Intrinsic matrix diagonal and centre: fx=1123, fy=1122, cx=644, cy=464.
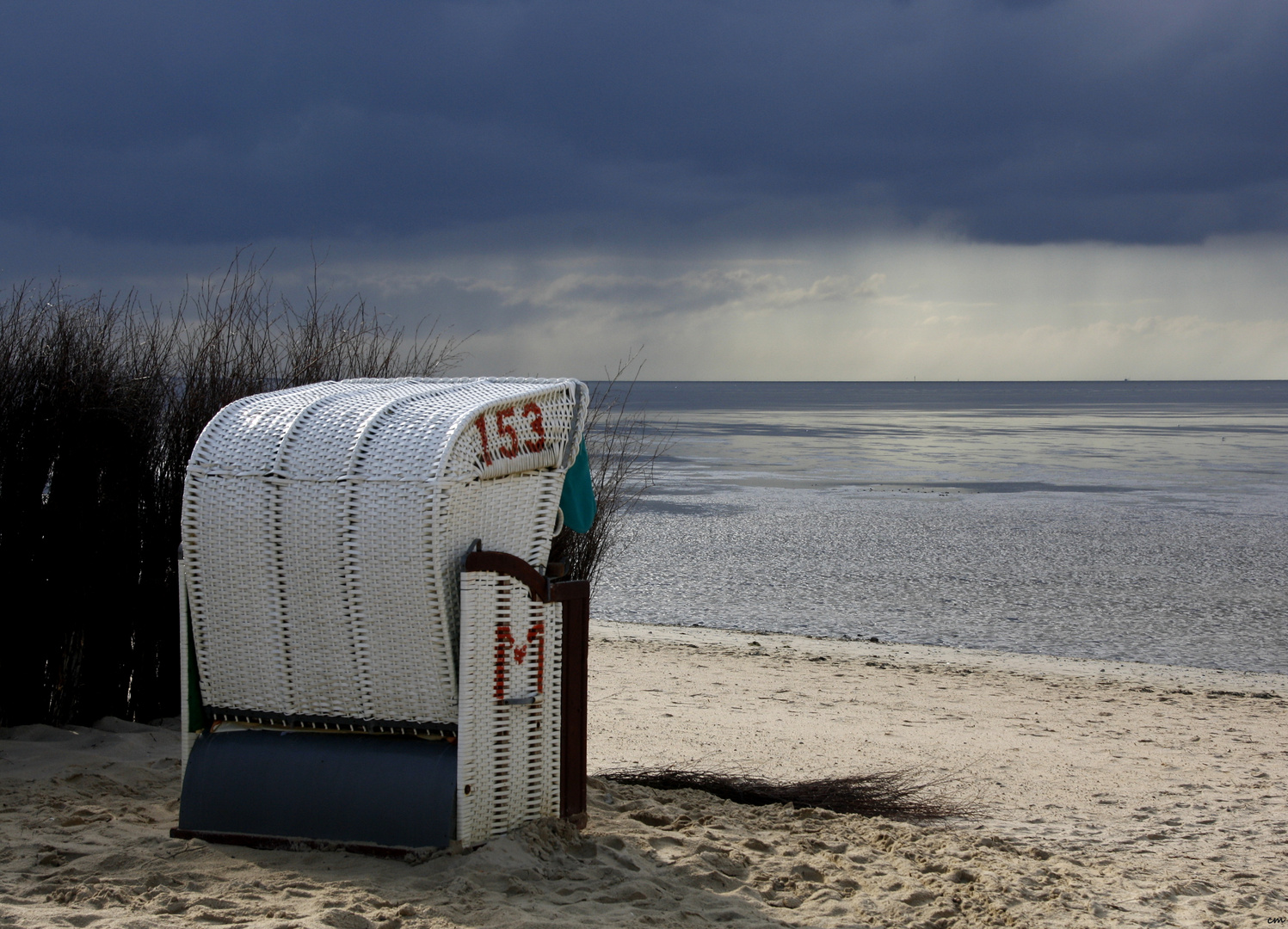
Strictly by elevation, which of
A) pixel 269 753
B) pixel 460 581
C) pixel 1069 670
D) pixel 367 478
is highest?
pixel 367 478

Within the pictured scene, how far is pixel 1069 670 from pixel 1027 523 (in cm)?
988

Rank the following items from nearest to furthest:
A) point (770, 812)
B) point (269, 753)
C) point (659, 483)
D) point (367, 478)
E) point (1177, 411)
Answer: point (367, 478)
point (269, 753)
point (770, 812)
point (659, 483)
point (1177, 411)

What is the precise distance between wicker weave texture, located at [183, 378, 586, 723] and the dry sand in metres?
0.61

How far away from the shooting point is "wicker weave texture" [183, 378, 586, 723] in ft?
11.9

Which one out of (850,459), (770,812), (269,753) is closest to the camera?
(269,753)

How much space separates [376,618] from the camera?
3711 mm

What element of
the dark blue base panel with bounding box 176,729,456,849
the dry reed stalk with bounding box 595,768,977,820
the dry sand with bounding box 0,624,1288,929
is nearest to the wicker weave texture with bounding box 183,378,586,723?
the dark blue base panel with bounding box 176,729,456,849

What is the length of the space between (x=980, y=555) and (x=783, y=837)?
11458 mm

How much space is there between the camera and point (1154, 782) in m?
5.89

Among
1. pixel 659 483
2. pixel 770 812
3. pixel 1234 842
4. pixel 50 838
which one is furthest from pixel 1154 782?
pixel 659 483

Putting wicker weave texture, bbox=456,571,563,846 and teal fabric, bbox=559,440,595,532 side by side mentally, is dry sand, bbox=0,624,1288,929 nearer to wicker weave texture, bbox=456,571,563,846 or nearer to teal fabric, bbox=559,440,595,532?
wicker weave texture, bbox=456,571,563,846

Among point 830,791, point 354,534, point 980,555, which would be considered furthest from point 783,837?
point 980,555

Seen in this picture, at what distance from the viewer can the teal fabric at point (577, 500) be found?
13.9 ft

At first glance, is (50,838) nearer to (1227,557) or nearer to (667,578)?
(667,578)
